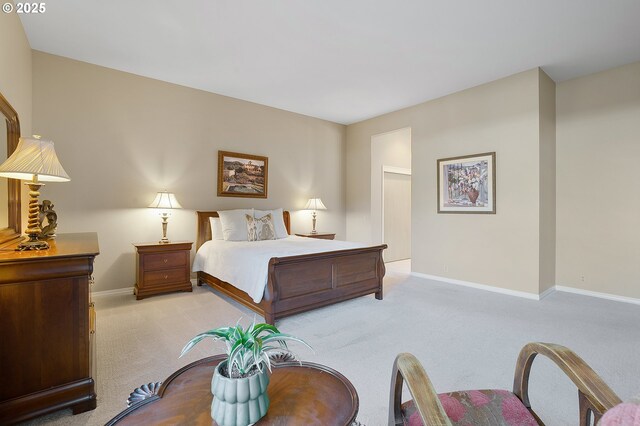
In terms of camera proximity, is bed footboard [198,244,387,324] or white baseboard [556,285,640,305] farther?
white baseboard [556,285,640,305]

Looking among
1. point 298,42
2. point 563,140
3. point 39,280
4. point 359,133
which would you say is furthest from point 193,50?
point 563,140

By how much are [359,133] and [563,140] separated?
3.44 metres

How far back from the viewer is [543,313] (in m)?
3.43

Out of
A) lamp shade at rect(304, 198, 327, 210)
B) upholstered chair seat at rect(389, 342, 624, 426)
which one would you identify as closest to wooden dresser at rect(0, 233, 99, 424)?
upholstered chair seat at rect(389, 342, 624, 426)

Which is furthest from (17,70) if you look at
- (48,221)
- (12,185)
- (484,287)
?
(484,287)

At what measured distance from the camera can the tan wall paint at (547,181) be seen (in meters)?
4.06

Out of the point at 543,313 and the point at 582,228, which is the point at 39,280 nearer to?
the point at 543,313

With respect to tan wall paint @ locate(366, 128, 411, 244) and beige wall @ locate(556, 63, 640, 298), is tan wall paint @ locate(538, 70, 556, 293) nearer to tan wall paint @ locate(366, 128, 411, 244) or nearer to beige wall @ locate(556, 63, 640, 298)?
beige wall @ locate(556, 63, 640, 298)

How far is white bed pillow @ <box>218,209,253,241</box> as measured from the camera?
14.6 ft

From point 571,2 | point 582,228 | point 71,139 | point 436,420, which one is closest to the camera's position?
point 436,420

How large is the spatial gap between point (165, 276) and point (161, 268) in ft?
0.39

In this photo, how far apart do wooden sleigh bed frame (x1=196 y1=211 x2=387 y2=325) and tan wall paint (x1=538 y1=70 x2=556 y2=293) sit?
2198mm

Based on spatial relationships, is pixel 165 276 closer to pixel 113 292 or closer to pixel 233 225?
pixel 113 292

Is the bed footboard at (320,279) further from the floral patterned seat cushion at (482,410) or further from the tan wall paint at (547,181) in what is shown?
the tan wall paint at (547,181)
